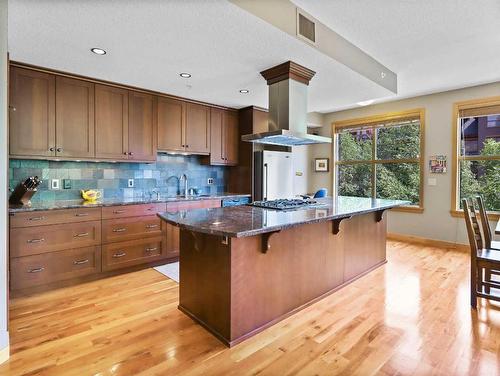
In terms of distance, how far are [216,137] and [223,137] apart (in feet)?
0.50

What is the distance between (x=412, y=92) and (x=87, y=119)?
4.77 metres

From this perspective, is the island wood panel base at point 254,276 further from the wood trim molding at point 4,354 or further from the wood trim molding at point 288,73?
the wood trim molding at point 288,73

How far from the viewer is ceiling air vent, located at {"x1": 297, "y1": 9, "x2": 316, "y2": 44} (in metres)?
2.34

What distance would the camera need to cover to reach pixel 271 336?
210 cm

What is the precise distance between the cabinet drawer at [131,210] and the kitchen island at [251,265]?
125cm

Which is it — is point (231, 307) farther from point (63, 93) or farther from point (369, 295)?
point (63, 93)

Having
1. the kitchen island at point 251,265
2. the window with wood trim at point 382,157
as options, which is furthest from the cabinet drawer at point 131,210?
the window with wood trim at point 382,157

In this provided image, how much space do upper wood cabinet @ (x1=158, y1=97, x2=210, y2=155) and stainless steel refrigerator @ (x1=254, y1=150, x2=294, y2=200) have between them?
0.90 metres

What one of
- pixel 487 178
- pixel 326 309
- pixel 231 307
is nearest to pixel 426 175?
pixel 487 178

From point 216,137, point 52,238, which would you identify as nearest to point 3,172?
point 52,238

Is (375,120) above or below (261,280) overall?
above

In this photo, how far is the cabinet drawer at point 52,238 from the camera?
8.86 ft

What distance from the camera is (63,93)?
10.5 feet

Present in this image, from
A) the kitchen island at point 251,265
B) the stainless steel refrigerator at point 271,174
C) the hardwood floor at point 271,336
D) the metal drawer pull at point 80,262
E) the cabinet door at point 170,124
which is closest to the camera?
the hardwood floor at point 271,336
